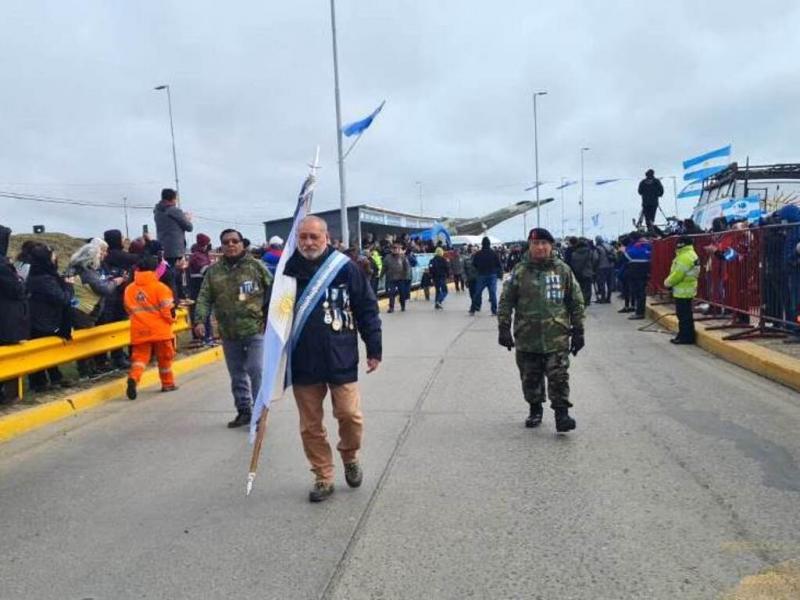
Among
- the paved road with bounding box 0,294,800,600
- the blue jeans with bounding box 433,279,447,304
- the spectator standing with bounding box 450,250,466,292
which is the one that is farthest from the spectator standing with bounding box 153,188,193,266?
the spectator standing with bounding box 450,250,466,292

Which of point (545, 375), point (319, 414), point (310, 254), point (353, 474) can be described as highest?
Result: point (310, 254)

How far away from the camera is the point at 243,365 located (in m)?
6.84

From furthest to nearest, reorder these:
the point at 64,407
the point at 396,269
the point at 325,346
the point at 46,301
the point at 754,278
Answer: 1. the point at 396,269
2. the point at 754,278
3. the point at 46,301
4. the point at 64,407
5. the point at 325,346

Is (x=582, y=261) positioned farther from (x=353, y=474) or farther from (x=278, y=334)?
(x=278, y=334)

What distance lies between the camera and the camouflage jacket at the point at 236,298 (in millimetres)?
6652

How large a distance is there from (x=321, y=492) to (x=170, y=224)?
24.3 feet

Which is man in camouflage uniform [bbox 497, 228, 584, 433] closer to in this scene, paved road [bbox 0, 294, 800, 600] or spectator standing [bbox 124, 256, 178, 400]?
paved road [bbox 0, 294, 800, 600]

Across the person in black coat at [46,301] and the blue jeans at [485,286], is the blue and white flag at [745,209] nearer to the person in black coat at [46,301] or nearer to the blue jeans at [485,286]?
the blue jeans at [485,286]

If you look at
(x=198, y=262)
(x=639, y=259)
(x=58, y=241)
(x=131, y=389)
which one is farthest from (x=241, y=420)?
(x=58, y=241)

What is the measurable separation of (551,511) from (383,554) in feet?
3.68

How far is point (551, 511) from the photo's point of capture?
430 cm

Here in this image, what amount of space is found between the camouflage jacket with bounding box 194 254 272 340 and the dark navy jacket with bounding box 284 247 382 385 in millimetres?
1997

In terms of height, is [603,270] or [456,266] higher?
[456,266]

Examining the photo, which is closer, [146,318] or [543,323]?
[543,323]
